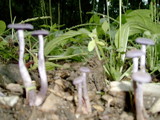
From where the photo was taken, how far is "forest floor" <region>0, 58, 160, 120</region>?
772 mm

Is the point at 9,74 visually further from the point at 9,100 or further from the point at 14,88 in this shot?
the point at 9,100

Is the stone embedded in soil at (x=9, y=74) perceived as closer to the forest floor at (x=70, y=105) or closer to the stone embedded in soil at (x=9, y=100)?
the forest floor at (x=70, y=105)

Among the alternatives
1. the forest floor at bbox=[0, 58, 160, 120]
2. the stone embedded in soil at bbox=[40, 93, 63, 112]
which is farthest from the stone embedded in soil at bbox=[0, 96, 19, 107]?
the stone embedded in soil at bbox=[40, 93, 63, 112]

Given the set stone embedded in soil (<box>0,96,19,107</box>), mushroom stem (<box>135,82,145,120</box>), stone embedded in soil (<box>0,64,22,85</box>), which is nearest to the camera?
mushroom stem (<box>135,82,145,120</box>)

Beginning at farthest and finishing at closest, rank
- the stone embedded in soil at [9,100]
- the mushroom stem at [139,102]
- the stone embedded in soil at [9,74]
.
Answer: the stone embedded in soil at [9,74] < the stone embedded in soil at [9,100] < the mushroom stem at [139,102]

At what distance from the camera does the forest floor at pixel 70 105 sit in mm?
772

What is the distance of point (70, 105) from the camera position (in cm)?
83

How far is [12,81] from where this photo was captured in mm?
1029

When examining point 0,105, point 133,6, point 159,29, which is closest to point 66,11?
point 133,6

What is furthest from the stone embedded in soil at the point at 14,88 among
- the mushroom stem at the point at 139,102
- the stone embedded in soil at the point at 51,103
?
the mushroom stem at the point at 139,102

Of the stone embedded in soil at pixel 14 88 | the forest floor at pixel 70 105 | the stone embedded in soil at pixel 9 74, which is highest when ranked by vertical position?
the stone embedded in soil at pixel 9 74

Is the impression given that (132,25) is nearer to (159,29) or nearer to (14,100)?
(159,29)

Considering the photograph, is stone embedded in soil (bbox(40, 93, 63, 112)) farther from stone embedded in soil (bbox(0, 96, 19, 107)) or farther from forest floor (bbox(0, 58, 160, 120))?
stone embedded in soil (bbox(0, 96, 19, 107))

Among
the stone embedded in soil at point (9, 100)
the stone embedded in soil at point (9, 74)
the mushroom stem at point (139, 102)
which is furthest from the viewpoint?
Answer: the stone embedded in soil at point (9, 74)
